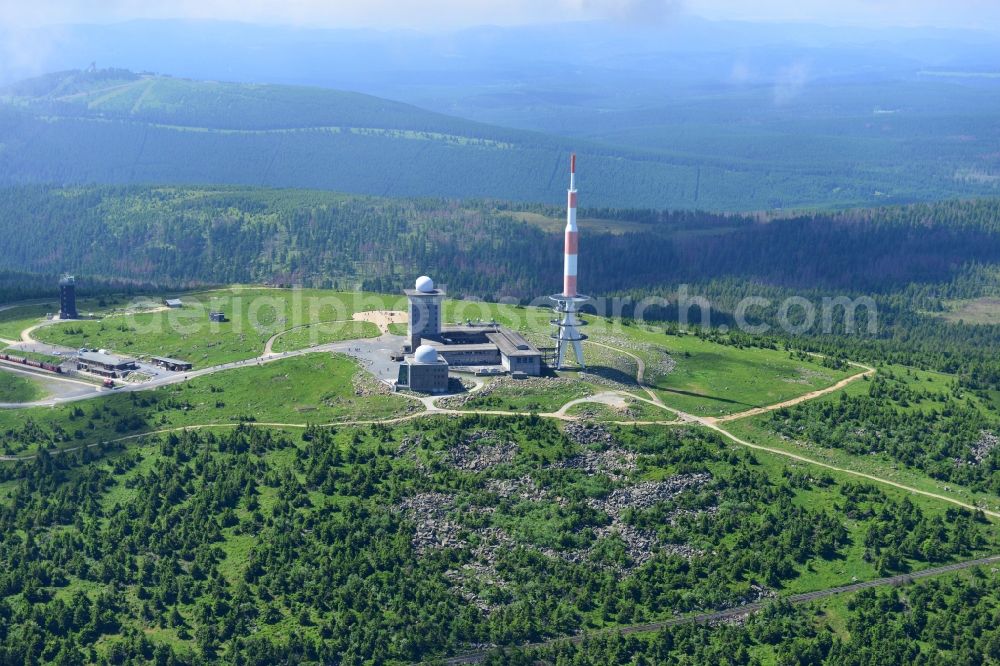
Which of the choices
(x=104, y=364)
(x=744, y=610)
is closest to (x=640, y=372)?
(x=744, y=610)

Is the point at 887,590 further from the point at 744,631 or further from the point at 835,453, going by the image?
the point at 835,453

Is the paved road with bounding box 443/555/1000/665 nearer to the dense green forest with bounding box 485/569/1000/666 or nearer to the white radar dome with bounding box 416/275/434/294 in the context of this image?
the dense green forest with bounding box 485/569/1000/666

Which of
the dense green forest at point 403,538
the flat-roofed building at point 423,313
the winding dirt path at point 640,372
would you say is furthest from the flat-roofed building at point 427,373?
the winding dirt path at point 640,372

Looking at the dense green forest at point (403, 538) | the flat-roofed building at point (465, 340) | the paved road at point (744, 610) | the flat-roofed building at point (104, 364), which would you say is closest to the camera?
the paved road at point (744, 610)

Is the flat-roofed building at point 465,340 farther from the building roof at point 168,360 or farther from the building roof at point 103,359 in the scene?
the building roof at point 103,359

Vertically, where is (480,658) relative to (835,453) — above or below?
below

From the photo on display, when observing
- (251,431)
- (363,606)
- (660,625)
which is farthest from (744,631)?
(251,431)
